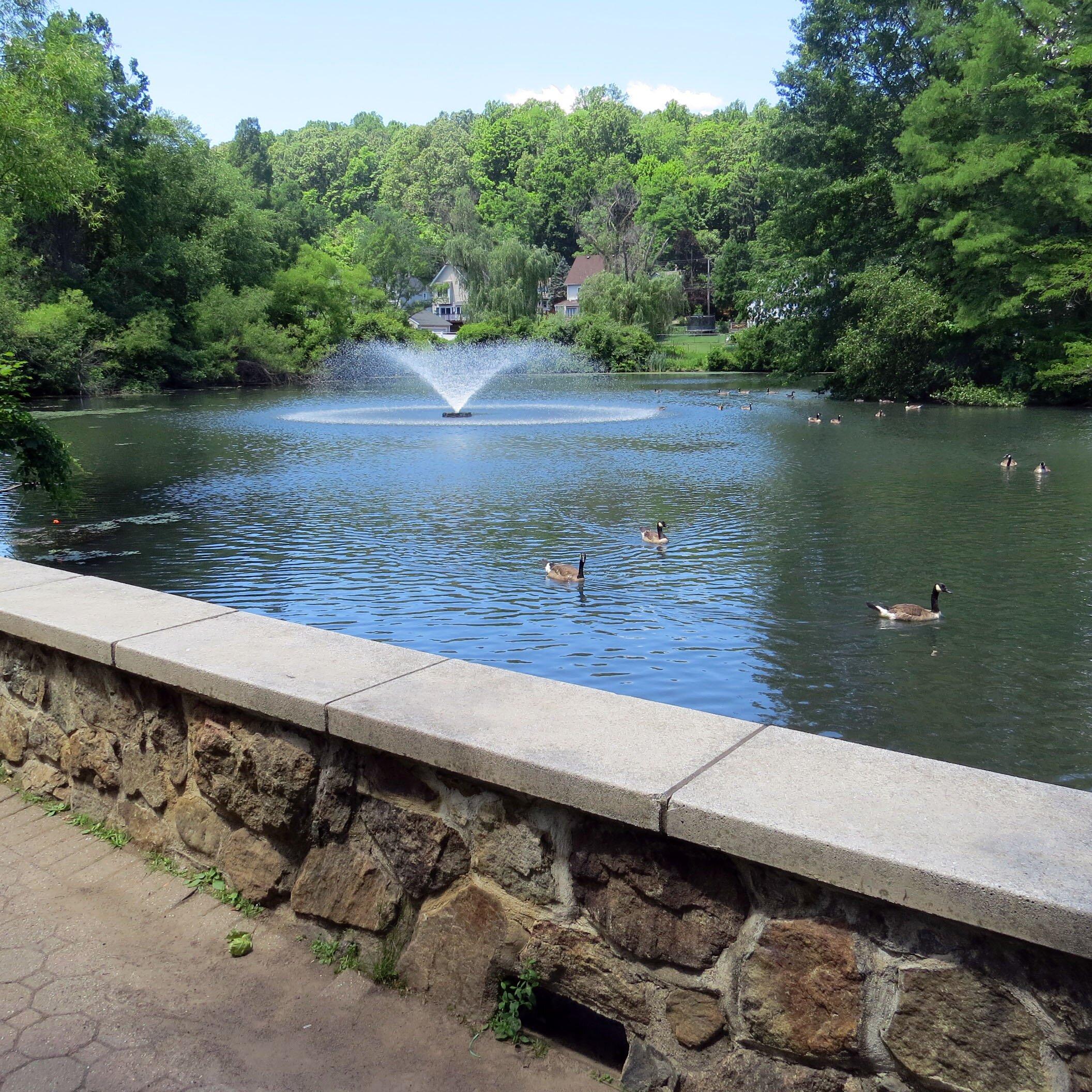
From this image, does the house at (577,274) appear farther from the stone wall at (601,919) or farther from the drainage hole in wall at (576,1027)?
the drainage hole in wall at (576,1027)

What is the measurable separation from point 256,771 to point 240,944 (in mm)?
508

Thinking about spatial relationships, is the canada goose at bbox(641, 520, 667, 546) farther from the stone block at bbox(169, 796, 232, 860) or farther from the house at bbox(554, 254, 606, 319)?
the house at bbox(554, 254, 606, 319)

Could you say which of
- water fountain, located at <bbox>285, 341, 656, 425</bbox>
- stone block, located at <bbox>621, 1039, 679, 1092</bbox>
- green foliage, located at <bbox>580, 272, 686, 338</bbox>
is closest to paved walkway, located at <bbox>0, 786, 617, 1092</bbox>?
stone block, located at <bbox>621, 1039, 679, 1092</bbox>

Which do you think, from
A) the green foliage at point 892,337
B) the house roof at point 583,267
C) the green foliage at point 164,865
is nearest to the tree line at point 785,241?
the green foliage at point 892,337

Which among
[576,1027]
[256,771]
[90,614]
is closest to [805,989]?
[576,1027]

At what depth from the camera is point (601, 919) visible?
2508mm

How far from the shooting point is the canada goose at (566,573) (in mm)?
11008

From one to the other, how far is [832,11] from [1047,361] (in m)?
17.4

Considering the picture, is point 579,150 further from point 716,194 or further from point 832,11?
point 832,11

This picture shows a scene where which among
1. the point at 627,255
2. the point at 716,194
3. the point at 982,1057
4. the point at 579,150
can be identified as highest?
the point at 579,150

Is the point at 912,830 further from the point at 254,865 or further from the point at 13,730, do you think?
the point at 13,730

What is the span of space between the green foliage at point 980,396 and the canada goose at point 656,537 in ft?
87.6

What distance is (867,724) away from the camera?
7.14 metres

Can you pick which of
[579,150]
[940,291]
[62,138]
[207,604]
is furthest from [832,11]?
[579,150]
